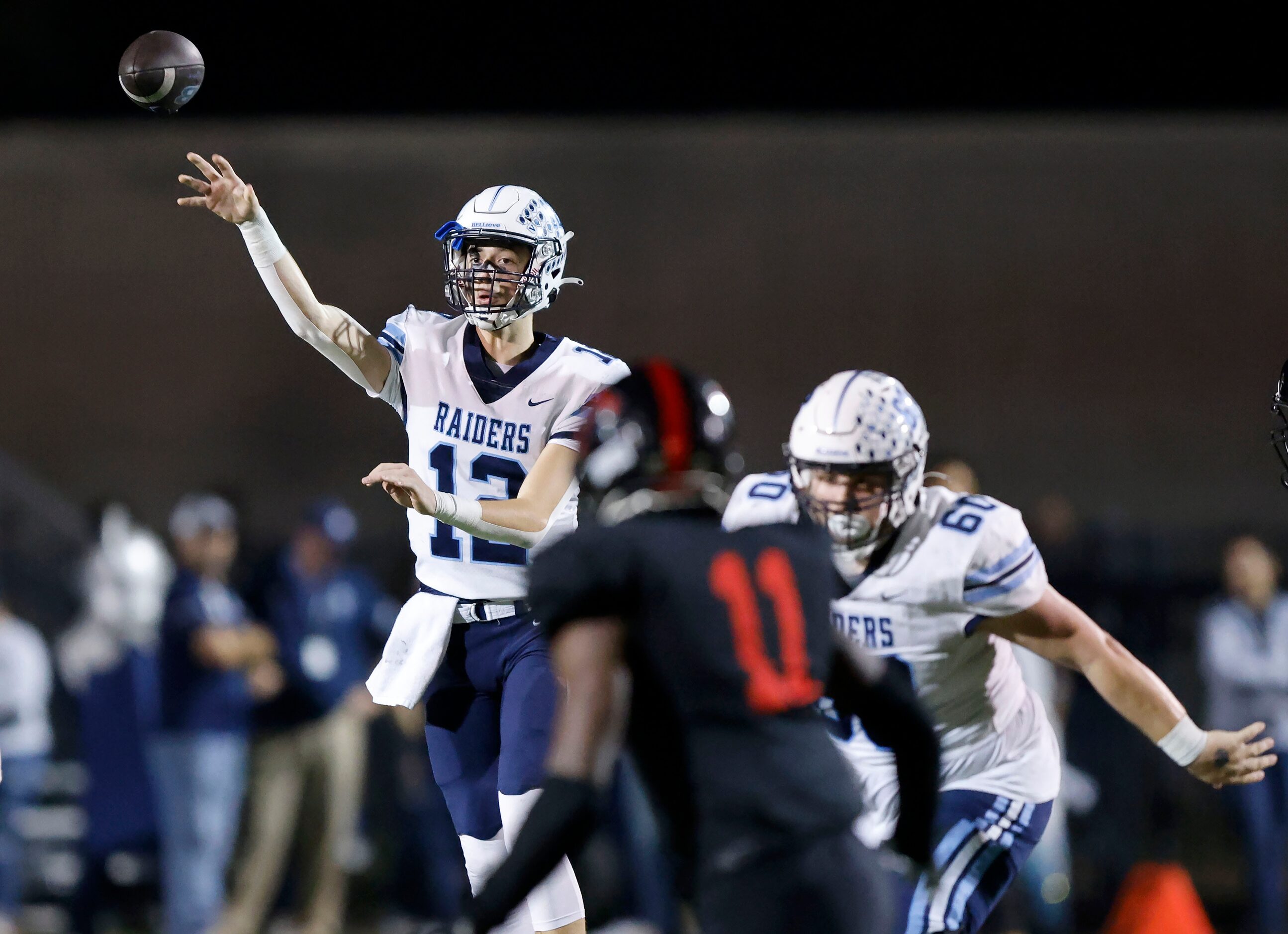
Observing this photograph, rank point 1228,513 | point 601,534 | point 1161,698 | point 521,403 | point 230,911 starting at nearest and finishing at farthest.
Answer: point 601,534 < point 1161,698 < point 521,403 < point 230,911 < point 1228,513

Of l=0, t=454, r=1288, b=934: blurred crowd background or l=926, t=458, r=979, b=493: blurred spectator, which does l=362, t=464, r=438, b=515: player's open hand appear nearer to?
l=926, t=458, r=979, b=493: blurred spectator

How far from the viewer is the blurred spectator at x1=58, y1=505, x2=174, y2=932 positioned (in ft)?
27.7

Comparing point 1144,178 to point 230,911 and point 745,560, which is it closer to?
point 230,911

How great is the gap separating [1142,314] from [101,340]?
7.59 m

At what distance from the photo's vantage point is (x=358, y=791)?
8.85 m

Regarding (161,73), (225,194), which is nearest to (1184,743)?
(225,194)

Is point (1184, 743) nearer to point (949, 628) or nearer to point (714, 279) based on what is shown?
point (949, 628)

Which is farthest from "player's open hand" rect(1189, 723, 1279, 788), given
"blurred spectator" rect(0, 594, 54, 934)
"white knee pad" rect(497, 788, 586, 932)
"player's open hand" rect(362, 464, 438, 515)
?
"blurred spectator" rect(0, 594, 54, 934)

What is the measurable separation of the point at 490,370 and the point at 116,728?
4.86 meters

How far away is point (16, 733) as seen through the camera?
7.78 meters

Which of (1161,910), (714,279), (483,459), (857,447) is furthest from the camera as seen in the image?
(714,279)

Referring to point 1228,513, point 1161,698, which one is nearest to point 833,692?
point 1161,698

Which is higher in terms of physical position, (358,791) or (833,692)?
(833,692)

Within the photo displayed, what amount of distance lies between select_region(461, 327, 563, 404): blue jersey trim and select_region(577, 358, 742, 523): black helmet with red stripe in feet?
5.04
